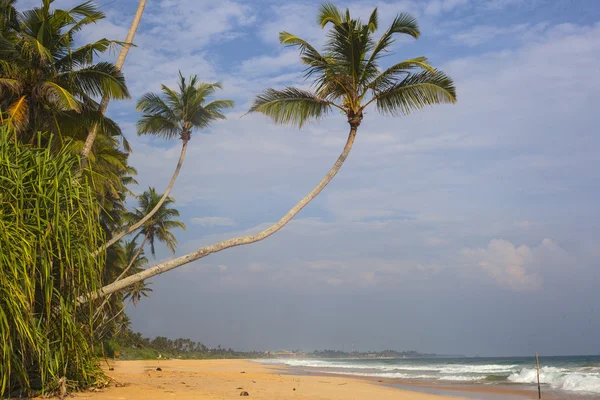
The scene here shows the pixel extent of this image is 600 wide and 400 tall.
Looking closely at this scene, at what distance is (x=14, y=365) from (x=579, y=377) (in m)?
17.0

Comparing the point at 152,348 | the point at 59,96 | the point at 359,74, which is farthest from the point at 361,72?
the point at 152,348

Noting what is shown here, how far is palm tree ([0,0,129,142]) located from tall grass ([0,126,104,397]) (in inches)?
122

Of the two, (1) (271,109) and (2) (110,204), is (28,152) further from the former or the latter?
(2) (110,204)

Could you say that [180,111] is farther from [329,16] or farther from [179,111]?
[329,16]

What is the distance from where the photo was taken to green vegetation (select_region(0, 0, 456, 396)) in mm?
7211

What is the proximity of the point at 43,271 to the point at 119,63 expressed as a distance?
7.25m

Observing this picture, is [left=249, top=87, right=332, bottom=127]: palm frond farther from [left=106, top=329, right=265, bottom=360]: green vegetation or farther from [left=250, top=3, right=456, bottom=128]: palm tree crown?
[left=106, top=329, right=265, bottom=360]: green vegetation

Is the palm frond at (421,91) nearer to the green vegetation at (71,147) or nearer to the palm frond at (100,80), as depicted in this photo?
the green vegetation at (71,147)

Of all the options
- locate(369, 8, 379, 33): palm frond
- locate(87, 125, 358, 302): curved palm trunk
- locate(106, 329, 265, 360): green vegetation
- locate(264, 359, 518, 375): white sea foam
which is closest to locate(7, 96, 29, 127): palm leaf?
locate(87, 125, 358, 302): curved palm trunk

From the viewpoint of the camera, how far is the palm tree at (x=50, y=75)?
432 inches

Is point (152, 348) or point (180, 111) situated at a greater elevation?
point (180, 111)

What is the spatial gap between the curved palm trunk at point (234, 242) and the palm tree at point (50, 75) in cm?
369

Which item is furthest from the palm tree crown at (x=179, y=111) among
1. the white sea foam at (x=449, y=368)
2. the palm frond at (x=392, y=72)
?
the white sea foam at (x=449, y=368)

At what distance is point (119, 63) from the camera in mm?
13078
